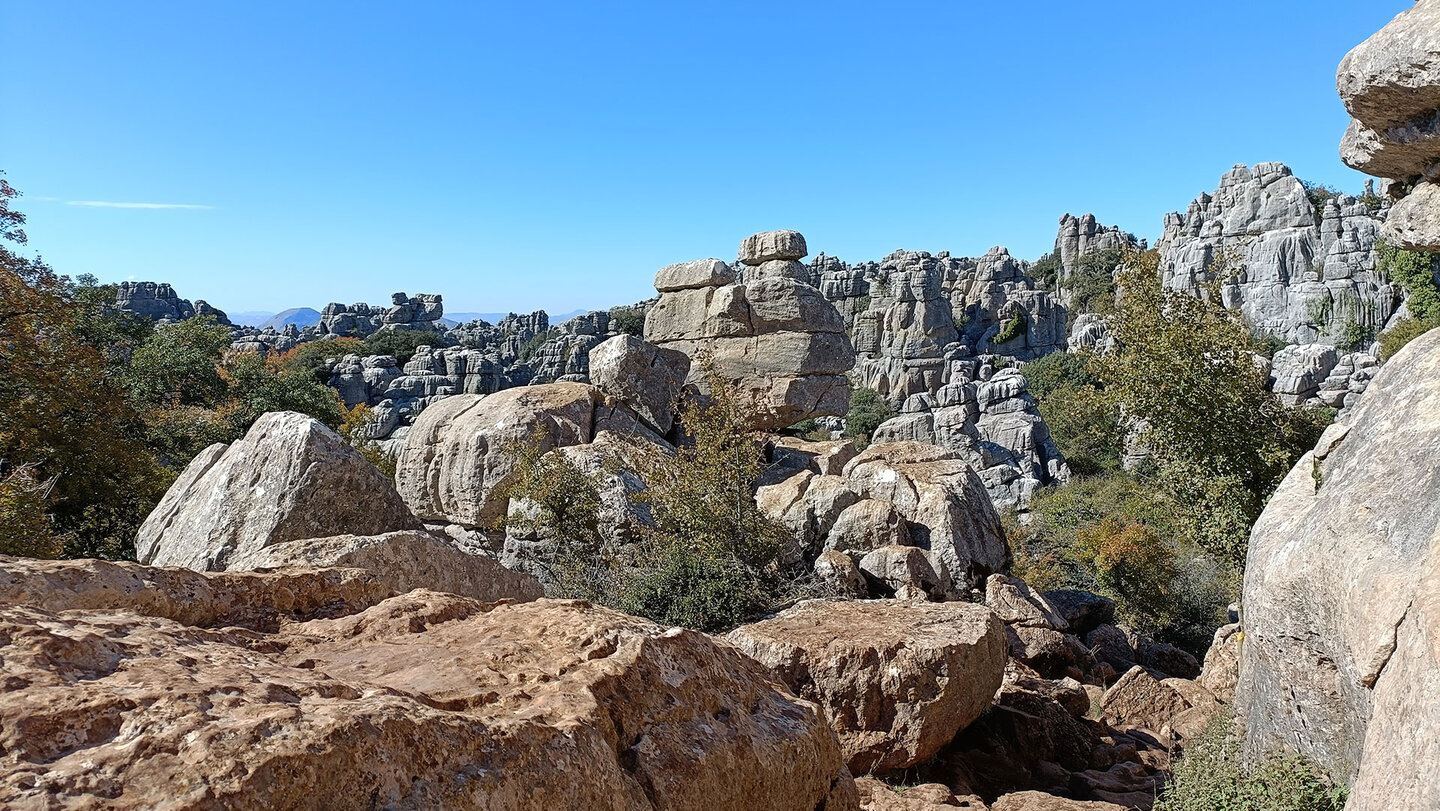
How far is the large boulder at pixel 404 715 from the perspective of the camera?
1720 millimetres

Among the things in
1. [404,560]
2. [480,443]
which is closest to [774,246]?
[480,443]

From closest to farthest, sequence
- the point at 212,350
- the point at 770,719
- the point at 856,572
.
A: the point at 770,719 → the point at 856,572 → the point at 212,350

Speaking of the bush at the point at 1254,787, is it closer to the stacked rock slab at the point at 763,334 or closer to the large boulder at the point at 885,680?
the large boulder at the point at 885,680

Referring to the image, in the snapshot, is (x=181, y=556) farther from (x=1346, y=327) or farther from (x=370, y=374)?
(x=1346, y=327)

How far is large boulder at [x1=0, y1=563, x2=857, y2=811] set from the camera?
1720 mm

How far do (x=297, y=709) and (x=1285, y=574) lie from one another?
649cm

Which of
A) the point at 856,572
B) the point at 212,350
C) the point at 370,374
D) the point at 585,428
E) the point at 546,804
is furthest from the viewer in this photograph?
the point at 370,374

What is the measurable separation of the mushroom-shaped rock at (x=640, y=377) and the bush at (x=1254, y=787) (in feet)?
31.7

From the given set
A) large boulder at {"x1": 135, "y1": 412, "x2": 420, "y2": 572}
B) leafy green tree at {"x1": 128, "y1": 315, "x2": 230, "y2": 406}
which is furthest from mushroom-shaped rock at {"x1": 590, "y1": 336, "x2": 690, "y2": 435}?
leafy green tree at {"x1": 128, "y1": 315, "x2": 230, "y2": 406}

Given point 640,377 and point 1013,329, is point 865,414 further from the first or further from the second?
point 640,377

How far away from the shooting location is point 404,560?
5.80 m

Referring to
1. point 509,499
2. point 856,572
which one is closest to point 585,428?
point 509,499

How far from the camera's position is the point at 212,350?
24.5 m

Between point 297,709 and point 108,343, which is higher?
point 108,343
